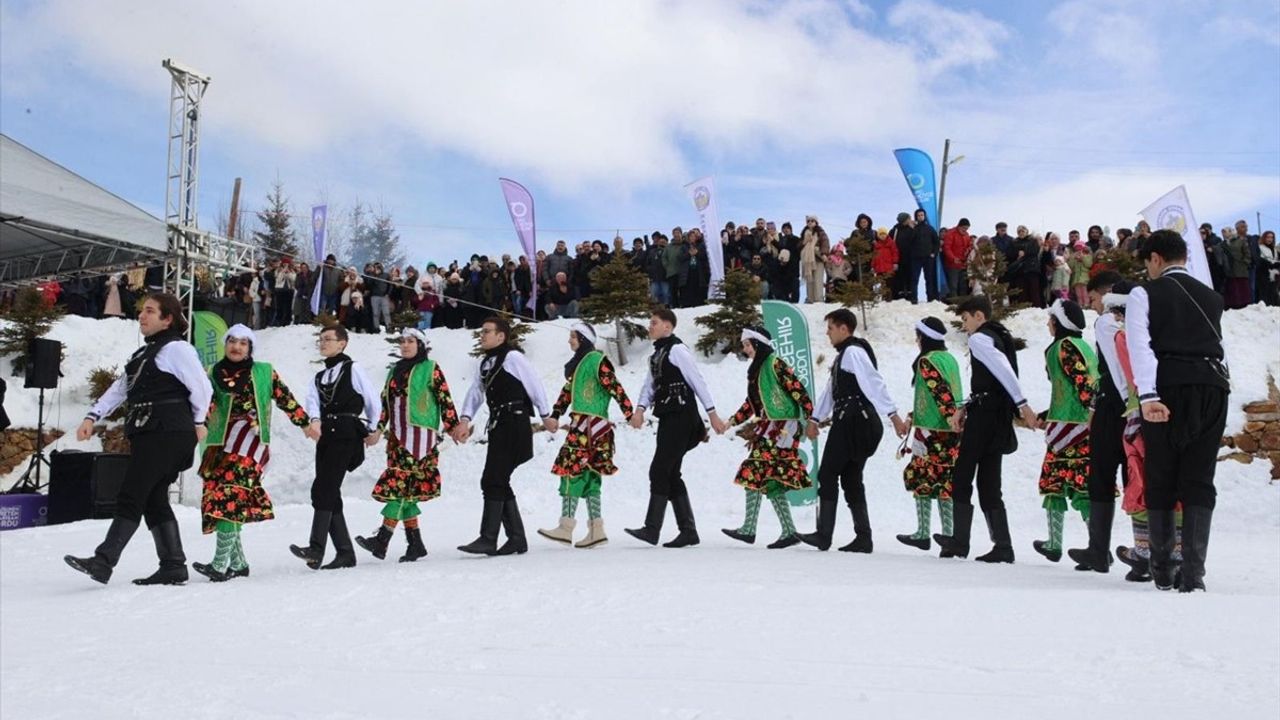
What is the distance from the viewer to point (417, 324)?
2116cm

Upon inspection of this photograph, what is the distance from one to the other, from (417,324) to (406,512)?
1413 centimetres

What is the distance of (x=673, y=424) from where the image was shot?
787 cm

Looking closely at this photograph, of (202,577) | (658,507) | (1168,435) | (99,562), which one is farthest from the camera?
(658,507)

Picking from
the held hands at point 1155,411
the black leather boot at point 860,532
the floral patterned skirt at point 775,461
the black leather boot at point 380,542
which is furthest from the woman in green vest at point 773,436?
the held hands at point 1155,411

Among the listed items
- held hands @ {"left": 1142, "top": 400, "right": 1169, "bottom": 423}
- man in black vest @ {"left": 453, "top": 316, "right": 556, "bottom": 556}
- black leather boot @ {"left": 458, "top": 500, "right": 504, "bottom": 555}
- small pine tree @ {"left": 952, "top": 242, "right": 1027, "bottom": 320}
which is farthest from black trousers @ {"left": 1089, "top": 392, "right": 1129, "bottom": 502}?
small pine tree @ {"left": 952, "top": 242, "right": 1027, "bottom": 320}

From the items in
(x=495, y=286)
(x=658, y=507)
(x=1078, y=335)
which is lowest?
(x=658, y=507)

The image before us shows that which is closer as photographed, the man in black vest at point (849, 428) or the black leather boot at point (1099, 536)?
the black leather boot at point (1099, 536)

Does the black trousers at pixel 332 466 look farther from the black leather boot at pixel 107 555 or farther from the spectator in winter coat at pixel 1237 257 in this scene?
the spectator in winter coat at pixel 1237 257

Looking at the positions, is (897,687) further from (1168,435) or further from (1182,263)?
(1182,263)

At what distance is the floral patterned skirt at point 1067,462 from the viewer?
7090 millimetres

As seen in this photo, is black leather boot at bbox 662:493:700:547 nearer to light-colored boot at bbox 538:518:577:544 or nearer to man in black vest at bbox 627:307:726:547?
man in black vest at bbox 627:307:726:547

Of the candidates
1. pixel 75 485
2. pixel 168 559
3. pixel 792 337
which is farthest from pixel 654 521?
pixel 75 485

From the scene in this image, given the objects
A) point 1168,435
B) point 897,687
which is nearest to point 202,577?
point 897,687

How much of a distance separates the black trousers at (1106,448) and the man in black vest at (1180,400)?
1.08 m
